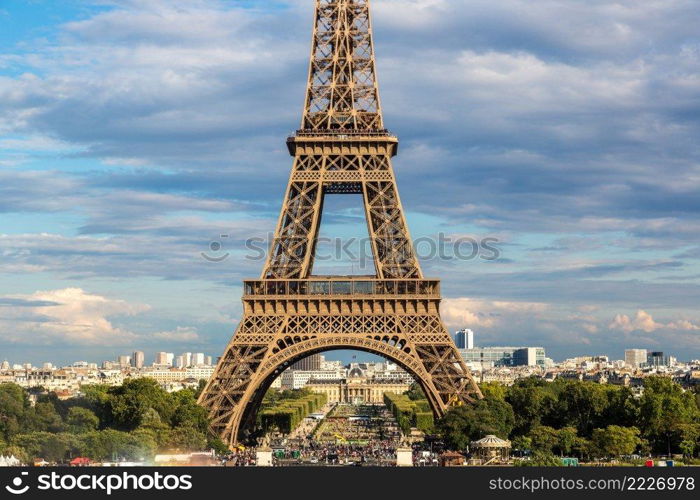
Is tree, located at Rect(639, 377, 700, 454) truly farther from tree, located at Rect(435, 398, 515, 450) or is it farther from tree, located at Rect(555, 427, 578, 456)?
tree, located at Rect(435, 398, 515, 450)

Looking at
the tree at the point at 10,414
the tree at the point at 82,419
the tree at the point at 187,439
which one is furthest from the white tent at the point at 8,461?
the tree at the point at 82,419

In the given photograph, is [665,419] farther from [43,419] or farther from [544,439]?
[43,419]

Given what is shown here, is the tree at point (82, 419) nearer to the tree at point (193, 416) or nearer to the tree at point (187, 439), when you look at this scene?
the tree at point (193, 416)

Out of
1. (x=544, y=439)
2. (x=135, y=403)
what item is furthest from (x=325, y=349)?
(x=544, y=439)

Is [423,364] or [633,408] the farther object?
[633,408]
